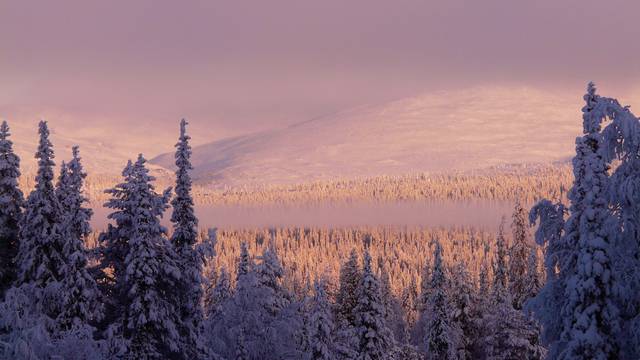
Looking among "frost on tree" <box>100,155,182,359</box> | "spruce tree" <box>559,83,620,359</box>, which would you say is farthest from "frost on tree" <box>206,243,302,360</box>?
"spruce tree" <box>559,83,620,359</box>

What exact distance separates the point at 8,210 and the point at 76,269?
422cm

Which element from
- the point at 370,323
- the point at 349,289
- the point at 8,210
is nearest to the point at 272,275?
the point at 370,323

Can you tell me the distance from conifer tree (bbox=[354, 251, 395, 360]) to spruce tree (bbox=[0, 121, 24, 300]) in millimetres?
18225

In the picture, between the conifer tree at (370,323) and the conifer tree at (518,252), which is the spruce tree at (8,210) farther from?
the conifer tree at (518,252)

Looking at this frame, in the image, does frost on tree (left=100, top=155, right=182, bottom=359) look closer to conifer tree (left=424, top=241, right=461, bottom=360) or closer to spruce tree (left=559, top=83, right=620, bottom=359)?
spruce tree (left=559, top=83, right=620, bottom=359)

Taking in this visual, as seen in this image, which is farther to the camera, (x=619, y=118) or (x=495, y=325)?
(x=495, y=325)

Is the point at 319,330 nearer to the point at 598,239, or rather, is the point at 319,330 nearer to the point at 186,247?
the point at 186,247

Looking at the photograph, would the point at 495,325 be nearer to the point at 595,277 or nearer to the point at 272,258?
the point at 272,258

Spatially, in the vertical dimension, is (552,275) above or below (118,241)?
below

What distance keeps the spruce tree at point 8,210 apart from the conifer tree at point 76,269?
82.8 inches

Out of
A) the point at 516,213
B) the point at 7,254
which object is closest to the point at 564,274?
the point at 7,254

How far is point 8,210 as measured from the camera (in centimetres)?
2623

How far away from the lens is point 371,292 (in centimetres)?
3616

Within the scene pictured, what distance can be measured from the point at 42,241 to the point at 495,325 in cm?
3113
